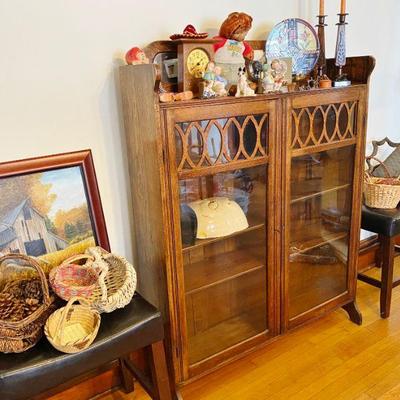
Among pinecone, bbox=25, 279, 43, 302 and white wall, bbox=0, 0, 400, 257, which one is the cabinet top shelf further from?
pinecone, bbox=25, 279, 43, 302

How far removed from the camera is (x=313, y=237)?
7.22 feet

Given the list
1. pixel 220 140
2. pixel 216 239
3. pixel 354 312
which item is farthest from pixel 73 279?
pixel 354 312

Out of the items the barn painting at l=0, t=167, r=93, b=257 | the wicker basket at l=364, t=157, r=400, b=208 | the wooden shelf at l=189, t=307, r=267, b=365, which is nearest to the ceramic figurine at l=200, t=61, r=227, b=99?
the barn painting at l=0, t=167, r=93, b=257

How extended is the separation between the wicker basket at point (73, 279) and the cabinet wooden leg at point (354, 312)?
60.2 inches

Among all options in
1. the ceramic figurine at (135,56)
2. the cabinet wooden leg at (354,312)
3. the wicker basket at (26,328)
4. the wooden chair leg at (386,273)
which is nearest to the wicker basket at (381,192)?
the wooden chair leg at (386,273)

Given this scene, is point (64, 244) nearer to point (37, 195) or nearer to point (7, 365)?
point (37, 195)

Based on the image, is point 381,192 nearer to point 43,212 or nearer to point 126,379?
point 126,379

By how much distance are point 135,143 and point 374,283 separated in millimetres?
1681

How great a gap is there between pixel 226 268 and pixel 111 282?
1.93 feet

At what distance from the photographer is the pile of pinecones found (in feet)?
4.37

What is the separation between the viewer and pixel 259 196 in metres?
1.89

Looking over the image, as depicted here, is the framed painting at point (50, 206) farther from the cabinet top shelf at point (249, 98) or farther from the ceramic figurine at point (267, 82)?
the ceramic figurine at point (267, 82)

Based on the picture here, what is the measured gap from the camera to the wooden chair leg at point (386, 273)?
232 centimetres

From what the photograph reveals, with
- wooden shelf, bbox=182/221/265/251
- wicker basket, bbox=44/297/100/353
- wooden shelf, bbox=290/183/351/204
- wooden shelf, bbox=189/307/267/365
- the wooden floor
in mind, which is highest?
wooden shelf, bbox=290/183/351/204
